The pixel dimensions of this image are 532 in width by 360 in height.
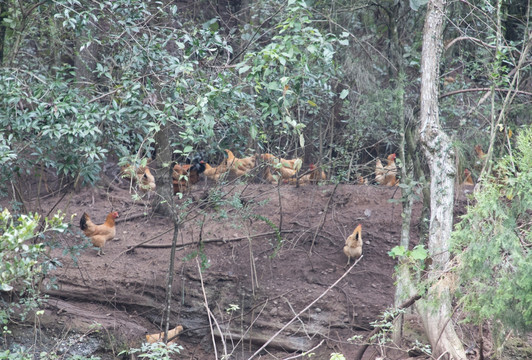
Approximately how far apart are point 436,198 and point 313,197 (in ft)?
13.5

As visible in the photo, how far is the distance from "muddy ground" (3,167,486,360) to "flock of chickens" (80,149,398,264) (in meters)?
0.29

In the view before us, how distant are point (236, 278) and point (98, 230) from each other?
7.52 feet

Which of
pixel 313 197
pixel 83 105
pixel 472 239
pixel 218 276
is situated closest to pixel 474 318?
pixel 472 239

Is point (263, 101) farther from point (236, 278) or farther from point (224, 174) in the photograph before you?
point (236, 278)

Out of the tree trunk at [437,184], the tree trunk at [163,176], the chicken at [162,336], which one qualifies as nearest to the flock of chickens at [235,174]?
the tree trunk at [163,176]

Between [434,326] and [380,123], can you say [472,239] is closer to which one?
[434,326]

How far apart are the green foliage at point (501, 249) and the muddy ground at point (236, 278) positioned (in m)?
2.67

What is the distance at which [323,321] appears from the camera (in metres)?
7.80

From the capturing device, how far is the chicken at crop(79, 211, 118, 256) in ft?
27.9

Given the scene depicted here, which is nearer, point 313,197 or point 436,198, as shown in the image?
point 436,198

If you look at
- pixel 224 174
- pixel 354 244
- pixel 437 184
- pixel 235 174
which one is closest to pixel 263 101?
pixel 224 174

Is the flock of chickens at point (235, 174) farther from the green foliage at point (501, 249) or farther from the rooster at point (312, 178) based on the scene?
the green foliage at point (501, 249)

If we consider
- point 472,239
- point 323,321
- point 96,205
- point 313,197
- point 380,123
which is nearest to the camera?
point 472,239

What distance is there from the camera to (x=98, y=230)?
28.1 feet
